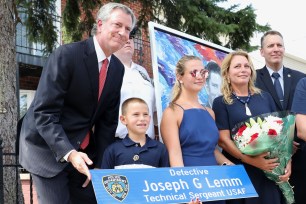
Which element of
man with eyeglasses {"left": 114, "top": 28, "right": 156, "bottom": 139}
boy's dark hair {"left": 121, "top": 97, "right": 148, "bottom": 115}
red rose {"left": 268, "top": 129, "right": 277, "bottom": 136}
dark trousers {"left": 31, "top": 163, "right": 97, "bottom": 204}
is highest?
man with eyeglasses {"left": 114, "top": 28, "right": 156, "bottom": 139}

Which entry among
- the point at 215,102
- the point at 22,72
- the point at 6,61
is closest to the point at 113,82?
Answer: the point at 215,102

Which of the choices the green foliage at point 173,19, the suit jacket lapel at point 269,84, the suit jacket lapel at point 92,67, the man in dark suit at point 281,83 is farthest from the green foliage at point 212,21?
the suit jacket lapel at point 92,67

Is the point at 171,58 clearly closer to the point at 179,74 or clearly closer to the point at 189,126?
the point at 179,74

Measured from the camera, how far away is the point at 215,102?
3.63 meters

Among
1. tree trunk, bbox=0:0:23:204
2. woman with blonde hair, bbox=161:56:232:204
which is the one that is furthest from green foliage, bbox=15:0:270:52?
woman with blonde hair, bbox=161:56:232:204

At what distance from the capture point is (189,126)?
127 inches

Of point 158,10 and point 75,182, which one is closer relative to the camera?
point 75,182

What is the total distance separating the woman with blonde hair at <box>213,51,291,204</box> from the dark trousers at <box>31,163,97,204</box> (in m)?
1.22

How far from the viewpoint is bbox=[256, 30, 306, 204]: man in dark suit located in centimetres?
383

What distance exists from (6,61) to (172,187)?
11.9ft

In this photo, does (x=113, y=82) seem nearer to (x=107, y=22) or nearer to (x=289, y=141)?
(x=107, y=22)

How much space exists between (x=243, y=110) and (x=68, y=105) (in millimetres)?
1502

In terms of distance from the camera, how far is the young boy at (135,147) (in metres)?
2.99

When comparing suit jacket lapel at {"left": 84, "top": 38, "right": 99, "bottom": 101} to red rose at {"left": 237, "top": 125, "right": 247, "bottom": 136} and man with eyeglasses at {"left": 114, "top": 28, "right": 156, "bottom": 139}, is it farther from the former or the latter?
red rose at {"left": 237, "top": 125, "right": 247, "bottom": 136}
